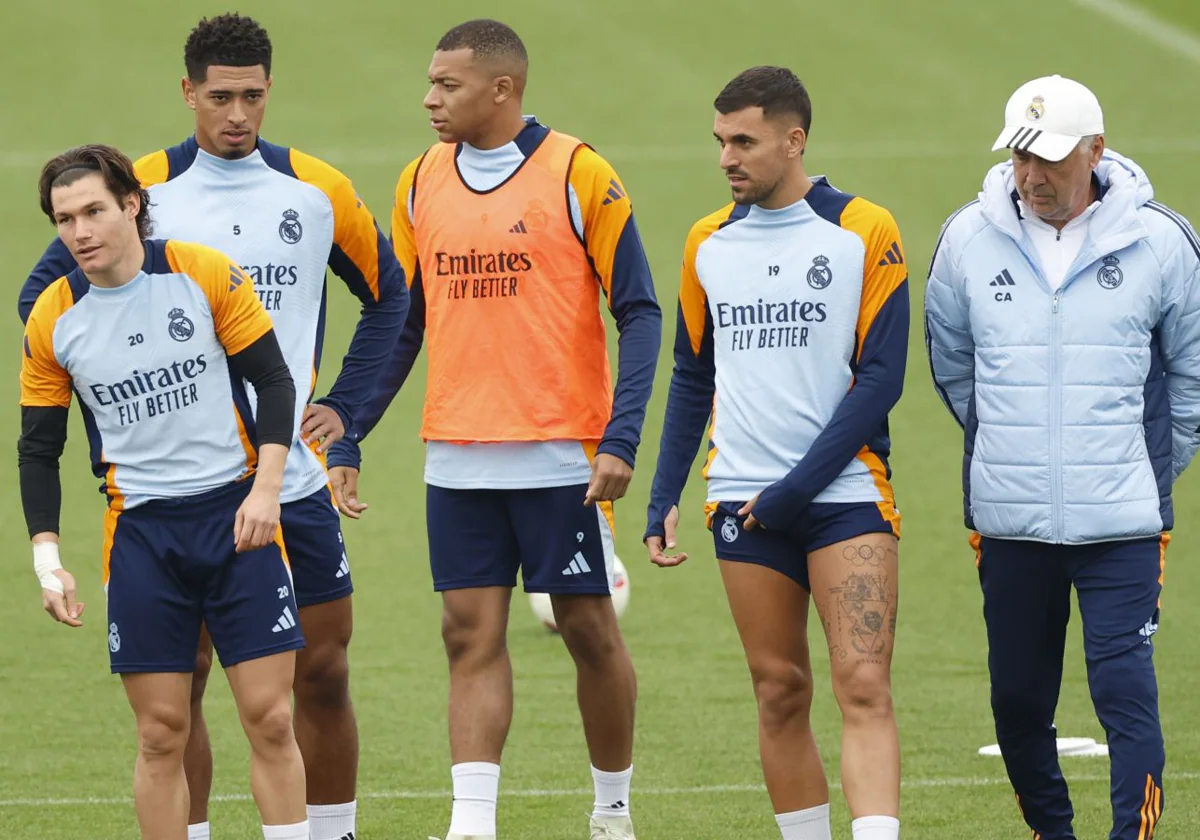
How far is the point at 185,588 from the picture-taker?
5.23 m


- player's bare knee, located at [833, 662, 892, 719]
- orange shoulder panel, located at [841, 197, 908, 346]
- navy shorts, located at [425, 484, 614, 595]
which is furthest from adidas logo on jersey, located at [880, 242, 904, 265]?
navy shorts, located at [425, 484, 614, 595]

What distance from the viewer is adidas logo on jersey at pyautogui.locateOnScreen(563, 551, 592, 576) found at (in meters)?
5.95

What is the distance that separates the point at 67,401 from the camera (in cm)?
525

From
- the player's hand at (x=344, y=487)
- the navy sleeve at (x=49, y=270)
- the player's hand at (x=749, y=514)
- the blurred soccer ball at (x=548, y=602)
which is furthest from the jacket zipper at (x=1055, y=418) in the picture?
the blurred soccer ball at (x=548, y=602)

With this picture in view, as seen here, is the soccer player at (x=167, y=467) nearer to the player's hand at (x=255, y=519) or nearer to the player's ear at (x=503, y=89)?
the player's hand at (x=255, y=519)

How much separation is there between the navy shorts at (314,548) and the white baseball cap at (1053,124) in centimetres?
209

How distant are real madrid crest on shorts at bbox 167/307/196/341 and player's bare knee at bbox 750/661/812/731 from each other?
1650mm

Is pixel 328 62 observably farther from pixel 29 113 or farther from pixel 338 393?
pixel 338 393

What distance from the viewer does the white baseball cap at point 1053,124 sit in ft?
17.3

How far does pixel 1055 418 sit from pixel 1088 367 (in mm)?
153

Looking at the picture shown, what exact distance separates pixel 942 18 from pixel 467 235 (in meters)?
18.8

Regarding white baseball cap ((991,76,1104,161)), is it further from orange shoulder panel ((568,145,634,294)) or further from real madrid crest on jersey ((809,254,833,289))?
orange shoulder panel ((568,145,634,294))

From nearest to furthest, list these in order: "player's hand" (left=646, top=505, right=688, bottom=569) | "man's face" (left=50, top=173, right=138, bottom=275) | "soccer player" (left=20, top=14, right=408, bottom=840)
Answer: "man's face" (left=50, top=173, right=138, bottom=275)
"player's hand" (left=646, top=505, right=688, bottom=569)
"soccer player" (left=20, top=14, right=408, bottom=840)

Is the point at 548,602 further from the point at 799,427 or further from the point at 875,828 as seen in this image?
the point at 875,828
